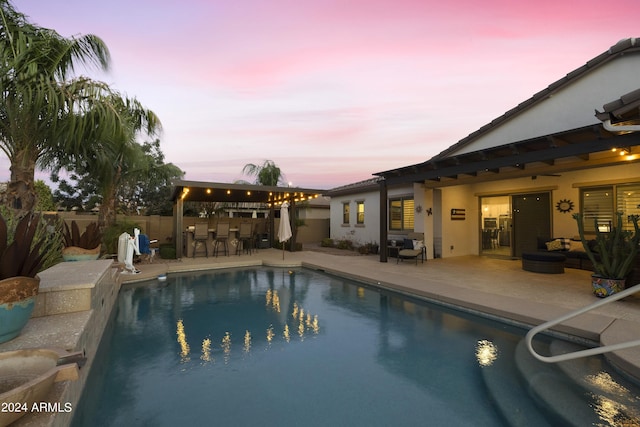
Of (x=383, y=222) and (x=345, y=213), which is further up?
(x=345, y=213)

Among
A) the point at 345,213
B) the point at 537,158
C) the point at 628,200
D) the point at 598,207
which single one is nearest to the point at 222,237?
the point at 345,213

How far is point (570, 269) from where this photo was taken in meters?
9.32

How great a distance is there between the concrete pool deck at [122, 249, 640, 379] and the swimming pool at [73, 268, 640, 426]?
13.2 inches

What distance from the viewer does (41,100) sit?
18.9 feet

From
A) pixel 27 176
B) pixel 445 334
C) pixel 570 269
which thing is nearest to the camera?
pixel 445 334

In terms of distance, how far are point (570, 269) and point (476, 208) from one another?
13.2 ft

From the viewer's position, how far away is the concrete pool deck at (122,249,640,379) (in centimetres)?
442

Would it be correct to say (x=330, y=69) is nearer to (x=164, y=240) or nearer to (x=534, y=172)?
(x=534, y=172)

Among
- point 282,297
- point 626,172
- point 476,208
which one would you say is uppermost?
point 626,172

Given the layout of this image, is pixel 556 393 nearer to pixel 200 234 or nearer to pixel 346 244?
pixel 200 234

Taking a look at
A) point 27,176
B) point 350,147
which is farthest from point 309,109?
point 27,176

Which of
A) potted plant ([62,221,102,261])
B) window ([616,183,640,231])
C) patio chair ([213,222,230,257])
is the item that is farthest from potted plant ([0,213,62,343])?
window ([616,183,640,231])

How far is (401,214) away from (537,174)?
525cm

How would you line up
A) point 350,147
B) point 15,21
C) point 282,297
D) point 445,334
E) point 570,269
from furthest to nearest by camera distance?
point 350,147 < point 570,269 < point 282,297 < point 15,21 < point 445,334
